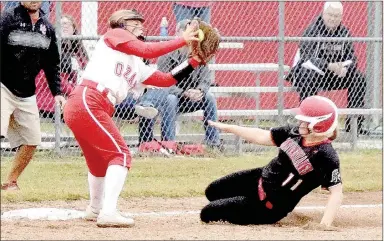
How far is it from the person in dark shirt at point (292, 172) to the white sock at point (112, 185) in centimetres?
75

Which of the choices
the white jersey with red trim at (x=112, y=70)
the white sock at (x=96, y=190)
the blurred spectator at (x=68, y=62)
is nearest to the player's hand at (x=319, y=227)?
Answer: the white sock at (x=96, y=190)

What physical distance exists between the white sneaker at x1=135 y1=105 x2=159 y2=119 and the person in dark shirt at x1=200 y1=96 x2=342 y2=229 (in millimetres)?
3942

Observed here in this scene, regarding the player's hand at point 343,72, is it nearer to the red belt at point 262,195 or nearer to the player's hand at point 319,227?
the red belt at point 262,195

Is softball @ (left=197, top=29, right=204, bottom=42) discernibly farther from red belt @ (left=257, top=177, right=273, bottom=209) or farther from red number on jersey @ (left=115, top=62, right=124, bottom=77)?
red belt @ (left=257, top=177, right=273, bottom=209)

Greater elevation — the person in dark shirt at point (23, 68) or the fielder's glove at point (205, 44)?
the fielder's glove at point (205, 44)

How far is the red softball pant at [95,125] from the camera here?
7176 millimetres

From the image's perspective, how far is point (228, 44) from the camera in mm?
13453

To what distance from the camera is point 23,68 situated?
9117 mm

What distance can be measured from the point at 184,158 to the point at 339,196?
4722 mm

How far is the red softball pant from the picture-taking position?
7176mm

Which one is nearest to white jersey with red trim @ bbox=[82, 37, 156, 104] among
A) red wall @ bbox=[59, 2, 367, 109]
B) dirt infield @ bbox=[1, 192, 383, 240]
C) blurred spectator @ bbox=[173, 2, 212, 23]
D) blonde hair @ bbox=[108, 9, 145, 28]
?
blonde hair @ bbox=[108, 9, 145, 28]

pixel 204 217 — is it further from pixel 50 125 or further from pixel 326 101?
pixel 50 125

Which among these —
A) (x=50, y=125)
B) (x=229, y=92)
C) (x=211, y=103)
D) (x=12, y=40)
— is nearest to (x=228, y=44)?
(x=229, y=92)

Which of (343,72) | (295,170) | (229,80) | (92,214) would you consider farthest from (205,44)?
(229,80)
